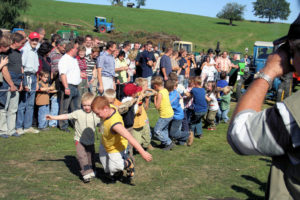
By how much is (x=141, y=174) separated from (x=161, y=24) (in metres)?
60.6

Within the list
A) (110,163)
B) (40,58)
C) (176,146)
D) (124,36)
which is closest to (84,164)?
(110,163)

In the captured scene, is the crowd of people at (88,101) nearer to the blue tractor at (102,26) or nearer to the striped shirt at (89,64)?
the striped shirt at (89,64)

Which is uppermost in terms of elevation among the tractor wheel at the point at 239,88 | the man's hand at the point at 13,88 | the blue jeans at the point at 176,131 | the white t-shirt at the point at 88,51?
the white t-shirt at the point at 88,51

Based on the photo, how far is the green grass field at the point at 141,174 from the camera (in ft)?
15.4

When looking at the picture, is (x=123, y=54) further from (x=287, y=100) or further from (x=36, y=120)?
(x=287, y=100)

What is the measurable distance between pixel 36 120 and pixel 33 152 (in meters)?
2.10

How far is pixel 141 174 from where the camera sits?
546 cm

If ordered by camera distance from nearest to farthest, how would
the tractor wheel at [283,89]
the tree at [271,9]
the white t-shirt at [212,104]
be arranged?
the tree at [271,9]
the white t-shirt at [212,104]
the tractor wheel at [283,89]

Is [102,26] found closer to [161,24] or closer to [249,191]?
[161,24]

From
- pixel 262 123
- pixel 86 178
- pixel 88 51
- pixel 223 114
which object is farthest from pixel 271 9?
pixel 88 51

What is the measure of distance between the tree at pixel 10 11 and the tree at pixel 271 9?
1679 inches

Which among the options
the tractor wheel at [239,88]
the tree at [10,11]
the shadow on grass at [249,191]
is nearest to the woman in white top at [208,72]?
the tractor wheel at [239,88]

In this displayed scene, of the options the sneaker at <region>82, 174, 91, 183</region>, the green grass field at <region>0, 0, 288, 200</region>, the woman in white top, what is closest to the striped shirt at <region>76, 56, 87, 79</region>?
the green grass field at <region>0, 0, 288, 200</region>

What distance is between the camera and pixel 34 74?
7535mm
